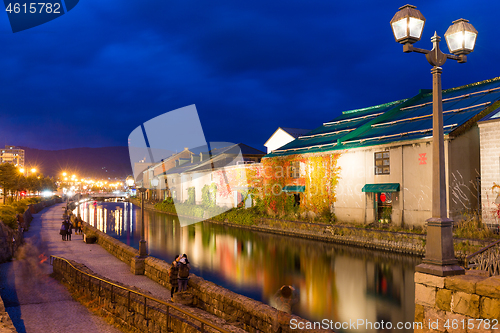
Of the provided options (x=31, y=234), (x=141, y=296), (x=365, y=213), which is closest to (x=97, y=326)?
(x=141, y=296)

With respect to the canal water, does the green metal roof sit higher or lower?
higher

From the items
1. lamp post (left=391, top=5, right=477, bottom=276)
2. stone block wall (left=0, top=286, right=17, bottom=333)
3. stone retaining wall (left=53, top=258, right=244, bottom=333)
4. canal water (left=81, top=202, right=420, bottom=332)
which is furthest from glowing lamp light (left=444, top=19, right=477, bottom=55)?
stone block wall (left=0, top=286, right=17, bottom=333)

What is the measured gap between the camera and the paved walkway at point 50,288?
32.9 ft

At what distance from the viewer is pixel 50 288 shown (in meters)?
14.2

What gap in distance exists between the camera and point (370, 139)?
85.3 feet

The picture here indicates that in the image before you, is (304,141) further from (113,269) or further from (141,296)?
(141,296)

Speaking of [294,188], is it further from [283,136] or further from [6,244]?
[6,244]

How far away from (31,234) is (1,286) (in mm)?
17541

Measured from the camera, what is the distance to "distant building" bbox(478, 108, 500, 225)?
19062 millimetres

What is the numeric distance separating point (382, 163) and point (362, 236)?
5.50 metres

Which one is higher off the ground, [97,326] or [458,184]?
[458,184]

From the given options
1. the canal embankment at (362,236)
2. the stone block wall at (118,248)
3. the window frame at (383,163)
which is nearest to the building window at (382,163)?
the window frame at (383,163)

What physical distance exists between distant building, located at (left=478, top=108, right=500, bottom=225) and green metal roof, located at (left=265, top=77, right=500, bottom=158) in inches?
59.1

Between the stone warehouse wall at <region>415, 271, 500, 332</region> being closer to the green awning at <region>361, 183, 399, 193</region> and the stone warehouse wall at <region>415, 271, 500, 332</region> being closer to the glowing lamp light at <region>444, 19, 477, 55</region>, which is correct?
the glowing lamp light at <region>444, 19, 477, 55</region>
